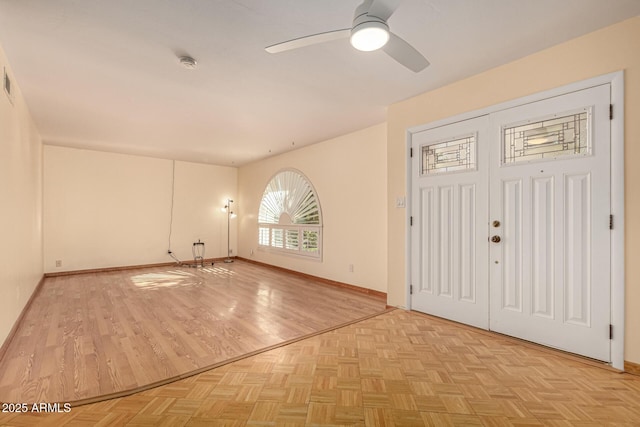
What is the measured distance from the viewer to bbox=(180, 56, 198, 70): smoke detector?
99.5 inches

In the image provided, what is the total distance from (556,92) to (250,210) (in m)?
6.48

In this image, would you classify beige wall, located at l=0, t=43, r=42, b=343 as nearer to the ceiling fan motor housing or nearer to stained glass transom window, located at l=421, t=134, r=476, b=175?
the ceiling fan motor housing

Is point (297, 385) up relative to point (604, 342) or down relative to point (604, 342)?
down

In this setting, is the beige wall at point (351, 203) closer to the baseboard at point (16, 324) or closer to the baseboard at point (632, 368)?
the baseboard at point (632, 368)

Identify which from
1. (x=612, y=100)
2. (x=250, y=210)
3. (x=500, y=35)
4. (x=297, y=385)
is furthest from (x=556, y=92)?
(x=250, y=210)

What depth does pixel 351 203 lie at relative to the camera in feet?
15.9

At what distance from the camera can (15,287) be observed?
2959 millimetres

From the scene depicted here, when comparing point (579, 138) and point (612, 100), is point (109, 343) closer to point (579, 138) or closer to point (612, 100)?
point (579, 138)

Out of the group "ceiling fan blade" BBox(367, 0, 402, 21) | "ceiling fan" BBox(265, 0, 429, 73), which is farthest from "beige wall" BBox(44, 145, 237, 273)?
"ceiling fan blade" BBox(367, 0, 402, 21)

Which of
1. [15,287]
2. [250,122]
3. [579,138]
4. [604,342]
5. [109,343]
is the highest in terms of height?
[250,122]

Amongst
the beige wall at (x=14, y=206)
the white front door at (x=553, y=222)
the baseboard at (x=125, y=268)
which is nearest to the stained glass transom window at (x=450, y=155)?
the white front door at (x=553, y=222)

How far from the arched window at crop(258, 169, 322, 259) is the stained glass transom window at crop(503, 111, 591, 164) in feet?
10.9

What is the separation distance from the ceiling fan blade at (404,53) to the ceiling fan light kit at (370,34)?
69mm

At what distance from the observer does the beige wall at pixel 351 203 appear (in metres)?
4.39
